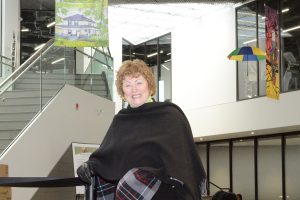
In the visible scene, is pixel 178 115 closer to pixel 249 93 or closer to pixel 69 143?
pixel 69 143

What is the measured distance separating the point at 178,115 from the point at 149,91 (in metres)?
0.25

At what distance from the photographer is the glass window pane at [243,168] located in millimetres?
16516

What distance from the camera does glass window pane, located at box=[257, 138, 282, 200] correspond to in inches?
606

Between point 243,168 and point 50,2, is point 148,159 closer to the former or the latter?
point 50,2

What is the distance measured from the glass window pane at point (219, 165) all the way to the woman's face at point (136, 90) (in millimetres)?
15670

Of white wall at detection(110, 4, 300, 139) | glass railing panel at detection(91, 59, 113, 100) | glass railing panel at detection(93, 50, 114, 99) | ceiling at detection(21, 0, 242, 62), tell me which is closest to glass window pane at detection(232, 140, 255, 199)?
white wall at detection(110, 4, 300, 139)

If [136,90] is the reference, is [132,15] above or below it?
above

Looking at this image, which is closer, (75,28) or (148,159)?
(148,159)

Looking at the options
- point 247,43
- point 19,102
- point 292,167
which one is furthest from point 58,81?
point 292,167

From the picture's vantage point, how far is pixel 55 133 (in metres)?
7.74

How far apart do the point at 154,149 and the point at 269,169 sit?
14.3 metres

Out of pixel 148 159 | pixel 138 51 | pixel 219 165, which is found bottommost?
pixel 219 165

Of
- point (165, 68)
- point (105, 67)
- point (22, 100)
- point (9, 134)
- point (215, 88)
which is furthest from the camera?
point (165, 68)

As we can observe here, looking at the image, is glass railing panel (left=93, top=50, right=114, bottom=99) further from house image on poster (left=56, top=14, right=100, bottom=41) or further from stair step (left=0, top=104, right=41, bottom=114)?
stair step (left=0, top=104, right=41, bottom=114)
